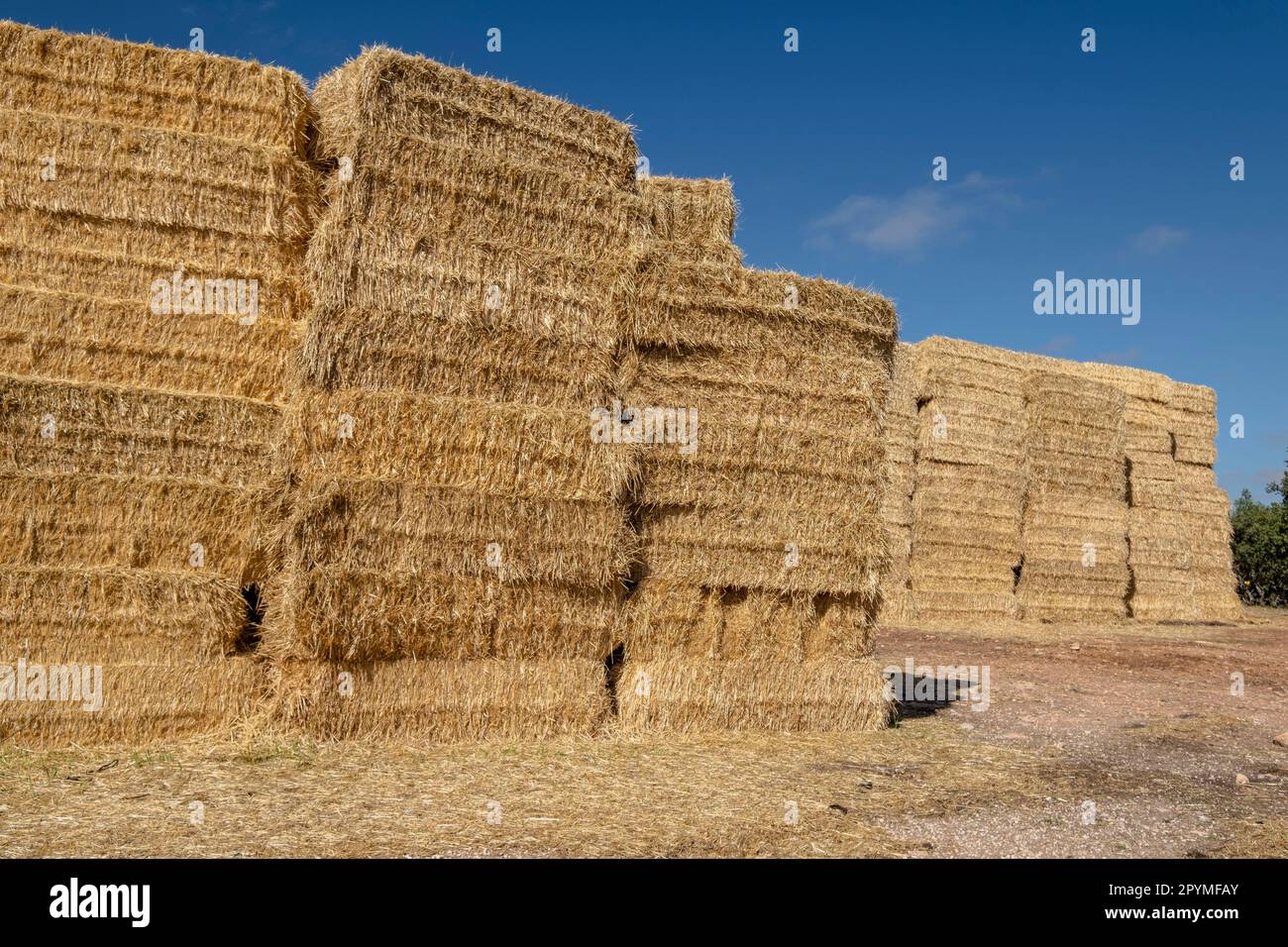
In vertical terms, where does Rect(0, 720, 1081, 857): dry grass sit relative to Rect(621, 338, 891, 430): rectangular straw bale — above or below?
below

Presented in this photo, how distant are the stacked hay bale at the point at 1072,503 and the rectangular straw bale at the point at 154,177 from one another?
15569 mm

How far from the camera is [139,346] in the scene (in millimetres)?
7570

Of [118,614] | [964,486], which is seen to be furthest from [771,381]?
[964,486]

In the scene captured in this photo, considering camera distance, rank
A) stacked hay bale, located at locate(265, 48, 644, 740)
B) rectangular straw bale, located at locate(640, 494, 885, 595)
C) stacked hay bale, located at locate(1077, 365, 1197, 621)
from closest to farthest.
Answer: stacked hay bale, located at locate(265, 48, 644, 740)
rectangular straw bale, located at locate(640, 494, 885, 595)
stacked hay bale, located at locate(1077, 365, 1197, 621)

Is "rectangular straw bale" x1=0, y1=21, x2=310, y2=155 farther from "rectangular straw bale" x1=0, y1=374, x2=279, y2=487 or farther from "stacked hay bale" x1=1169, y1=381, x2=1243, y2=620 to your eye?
"stacked hay bale" x1=1169, y1=381, x2=1243, y2=620

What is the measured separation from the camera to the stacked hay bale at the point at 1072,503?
64.2 ft

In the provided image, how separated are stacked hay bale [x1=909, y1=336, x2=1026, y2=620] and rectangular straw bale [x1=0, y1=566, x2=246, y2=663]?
45.7ft

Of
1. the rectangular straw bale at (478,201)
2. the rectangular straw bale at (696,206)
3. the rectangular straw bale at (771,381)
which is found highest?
the rectangular straw bale at (696,206)

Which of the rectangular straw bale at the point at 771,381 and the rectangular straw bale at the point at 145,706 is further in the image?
the rectangular straw bale at the point at 771,381

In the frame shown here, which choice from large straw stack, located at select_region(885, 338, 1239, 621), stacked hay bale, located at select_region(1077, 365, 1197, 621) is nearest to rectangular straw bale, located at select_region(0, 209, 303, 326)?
large straw stack, located at select_region(885, 338, 1239, 621)

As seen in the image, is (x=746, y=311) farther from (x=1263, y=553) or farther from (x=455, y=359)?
(x=1263, y=553)

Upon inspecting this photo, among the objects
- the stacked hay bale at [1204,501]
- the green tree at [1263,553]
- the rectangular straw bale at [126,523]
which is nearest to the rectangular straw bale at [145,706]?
the rectangular straw bale at [126,523]

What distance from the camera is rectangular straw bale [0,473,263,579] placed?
6867 millimetres

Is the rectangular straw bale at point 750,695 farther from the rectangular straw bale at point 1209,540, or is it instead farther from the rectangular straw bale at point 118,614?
the rectangular straw bale at point 1209,540
